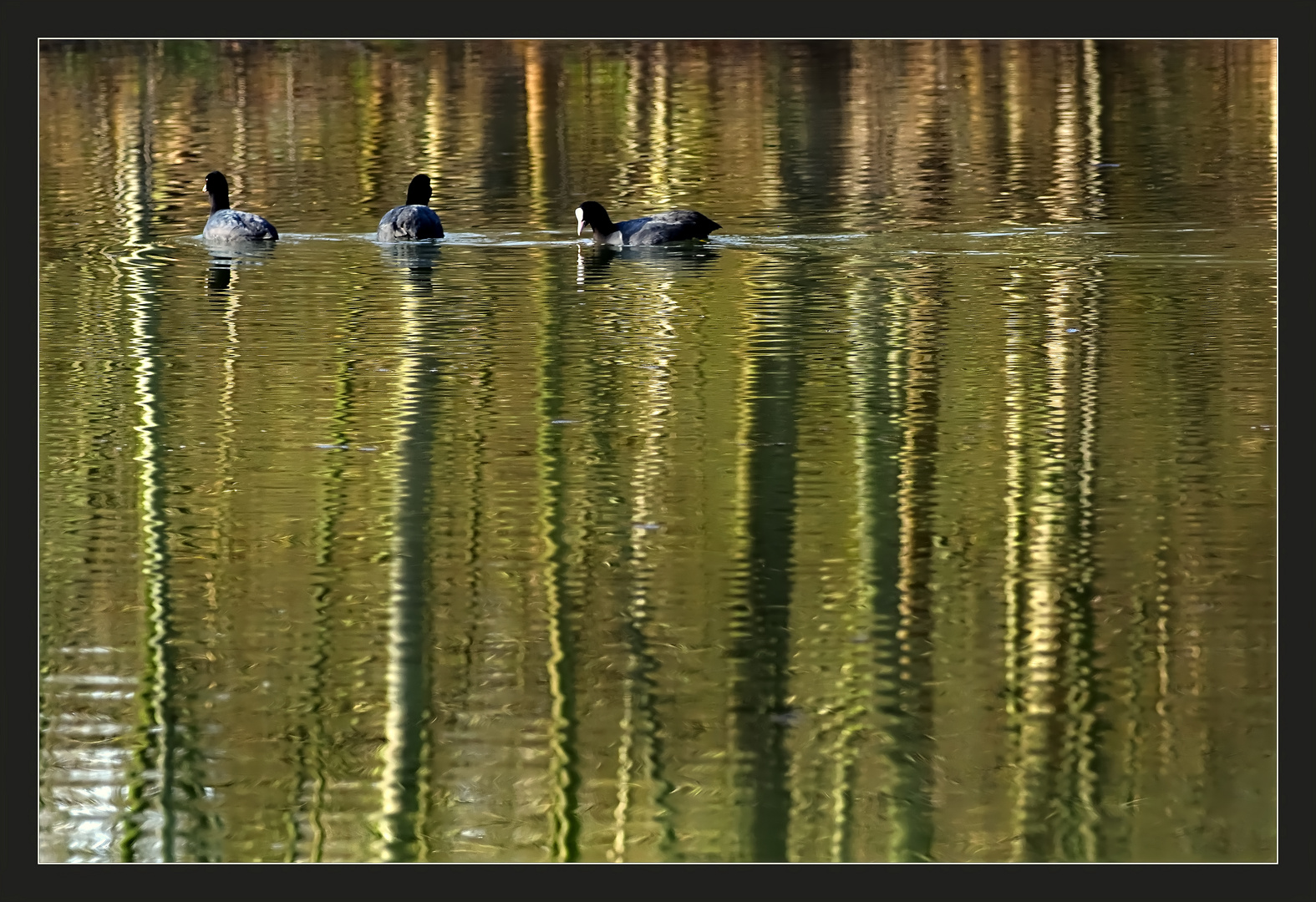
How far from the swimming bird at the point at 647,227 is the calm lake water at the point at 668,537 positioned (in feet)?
1.09

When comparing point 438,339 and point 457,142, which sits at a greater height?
point 457,142

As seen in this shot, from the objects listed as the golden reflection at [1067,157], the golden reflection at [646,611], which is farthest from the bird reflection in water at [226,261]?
the golden reflection at [1067,157]

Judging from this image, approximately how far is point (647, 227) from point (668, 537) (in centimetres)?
1051

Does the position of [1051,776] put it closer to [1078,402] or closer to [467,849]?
[467,849]

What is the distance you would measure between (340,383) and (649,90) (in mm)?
20883

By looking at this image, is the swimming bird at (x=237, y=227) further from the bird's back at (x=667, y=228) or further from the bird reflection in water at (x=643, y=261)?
the bird's back at (x=667, y=228)

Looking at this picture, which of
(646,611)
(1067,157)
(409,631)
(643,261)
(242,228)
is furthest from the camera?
(1067,157)

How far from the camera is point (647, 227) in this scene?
20438mm

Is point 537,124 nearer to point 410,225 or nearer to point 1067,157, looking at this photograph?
point 1067,157

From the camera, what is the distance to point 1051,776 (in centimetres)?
764

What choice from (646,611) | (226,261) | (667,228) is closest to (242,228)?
(226,261)

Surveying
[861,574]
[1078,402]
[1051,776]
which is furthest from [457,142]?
[1051,776]

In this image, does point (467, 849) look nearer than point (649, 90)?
Yes

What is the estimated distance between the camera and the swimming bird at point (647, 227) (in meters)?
20.2
